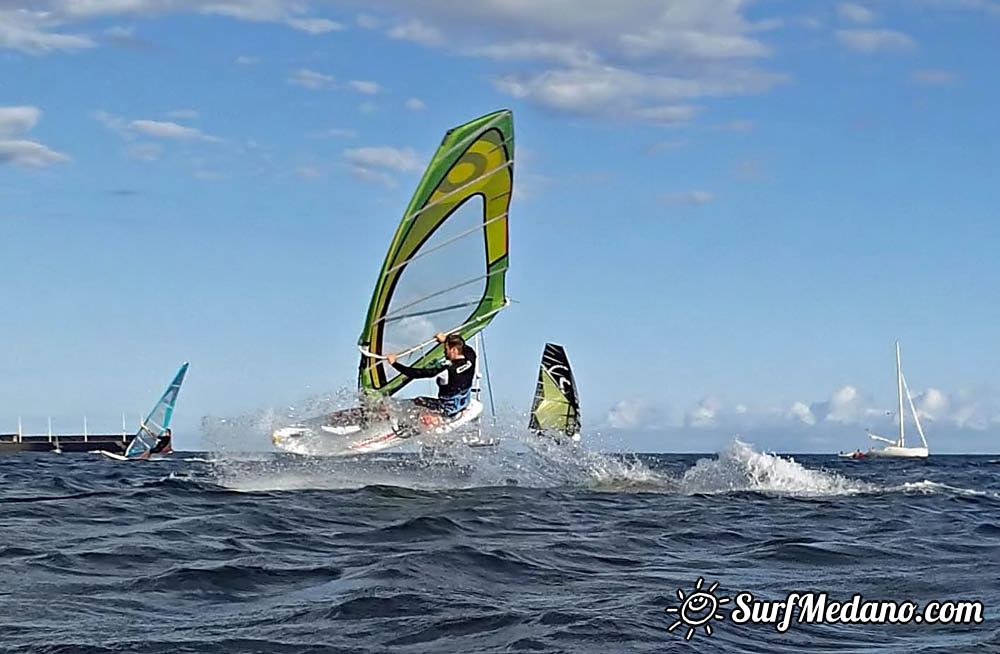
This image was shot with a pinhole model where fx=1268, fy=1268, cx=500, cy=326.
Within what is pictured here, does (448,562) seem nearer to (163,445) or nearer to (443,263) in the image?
(443,263)

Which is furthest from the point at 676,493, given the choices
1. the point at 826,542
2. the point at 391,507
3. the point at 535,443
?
the point at 826,542

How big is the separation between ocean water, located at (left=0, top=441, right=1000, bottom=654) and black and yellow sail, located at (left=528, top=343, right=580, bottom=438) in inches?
851

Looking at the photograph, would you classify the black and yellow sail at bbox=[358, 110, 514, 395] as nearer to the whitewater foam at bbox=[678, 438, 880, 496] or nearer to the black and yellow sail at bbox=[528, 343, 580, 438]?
the whitewater foam at bbox=[678, 438, 880, 496]

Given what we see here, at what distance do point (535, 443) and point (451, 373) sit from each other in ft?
5.99

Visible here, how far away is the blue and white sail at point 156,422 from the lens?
150 feet

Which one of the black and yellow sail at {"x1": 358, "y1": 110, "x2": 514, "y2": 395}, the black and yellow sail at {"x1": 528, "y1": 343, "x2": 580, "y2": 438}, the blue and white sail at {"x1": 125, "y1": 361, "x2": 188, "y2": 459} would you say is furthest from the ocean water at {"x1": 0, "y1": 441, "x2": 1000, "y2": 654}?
the blue and white sail at {"x1": 125, "y1": 361, "x2": 188, "y2": 459}

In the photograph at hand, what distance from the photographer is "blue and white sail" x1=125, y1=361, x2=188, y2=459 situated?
45.7 metres

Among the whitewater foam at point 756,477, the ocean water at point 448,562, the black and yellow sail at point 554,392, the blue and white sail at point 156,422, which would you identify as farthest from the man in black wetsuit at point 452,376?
the blue and white sail at point 156,422

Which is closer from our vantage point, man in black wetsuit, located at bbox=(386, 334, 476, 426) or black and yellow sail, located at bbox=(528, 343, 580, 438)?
man in black wetsuit, located at bbox=(386, 334, 476, 426)

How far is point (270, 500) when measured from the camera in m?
12.7

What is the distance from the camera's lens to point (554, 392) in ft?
125

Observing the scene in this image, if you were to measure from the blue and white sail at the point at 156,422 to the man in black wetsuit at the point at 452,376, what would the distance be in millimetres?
32146

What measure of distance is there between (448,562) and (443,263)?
9.54 meters

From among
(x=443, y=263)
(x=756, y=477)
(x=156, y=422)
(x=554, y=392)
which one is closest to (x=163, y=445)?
(x=156, y=422)
